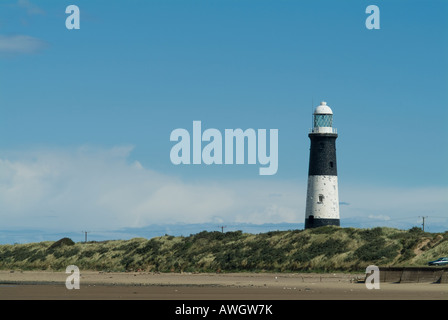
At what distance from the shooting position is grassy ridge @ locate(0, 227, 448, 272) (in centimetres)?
5897

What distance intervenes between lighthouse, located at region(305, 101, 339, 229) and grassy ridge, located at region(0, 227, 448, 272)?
2.11 m

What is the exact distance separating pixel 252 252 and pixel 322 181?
8.92 metres

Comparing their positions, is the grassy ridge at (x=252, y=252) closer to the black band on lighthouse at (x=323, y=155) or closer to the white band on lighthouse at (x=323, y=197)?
the white band on lighthouse at (x=323, y=197)

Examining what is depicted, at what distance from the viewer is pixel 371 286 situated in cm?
4112

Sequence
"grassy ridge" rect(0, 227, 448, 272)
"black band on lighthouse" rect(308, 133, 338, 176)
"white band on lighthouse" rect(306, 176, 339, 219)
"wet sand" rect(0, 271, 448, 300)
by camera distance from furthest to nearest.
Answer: "black band on lighthouse" rect(308, 133, 338, 176)
"white band on lighthouse" rect(306, 176, 339, 219)
"grassy ridge" rect(0, 227, 448, 272)
"wet sand" rect(0, 271, 448, 300)

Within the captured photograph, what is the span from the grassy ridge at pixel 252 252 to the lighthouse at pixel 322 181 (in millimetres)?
2107

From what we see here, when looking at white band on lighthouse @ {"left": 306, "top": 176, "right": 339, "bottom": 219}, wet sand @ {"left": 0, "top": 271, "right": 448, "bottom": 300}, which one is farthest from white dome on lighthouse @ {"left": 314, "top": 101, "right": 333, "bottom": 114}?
wet sand @ {"left": 0, "top": 271, "right": 448, "bottom": 300}

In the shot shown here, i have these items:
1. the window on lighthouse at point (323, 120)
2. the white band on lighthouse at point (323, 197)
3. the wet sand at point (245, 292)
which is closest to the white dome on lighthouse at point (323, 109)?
the window on lighthouse at point (323, 120)

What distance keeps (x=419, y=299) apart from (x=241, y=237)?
42122 mm

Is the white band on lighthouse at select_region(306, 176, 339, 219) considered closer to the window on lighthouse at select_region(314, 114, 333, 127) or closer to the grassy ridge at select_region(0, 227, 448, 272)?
the grassy ridge at select_region(0, 227, 448, 272)

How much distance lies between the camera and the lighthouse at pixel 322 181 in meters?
70.4
